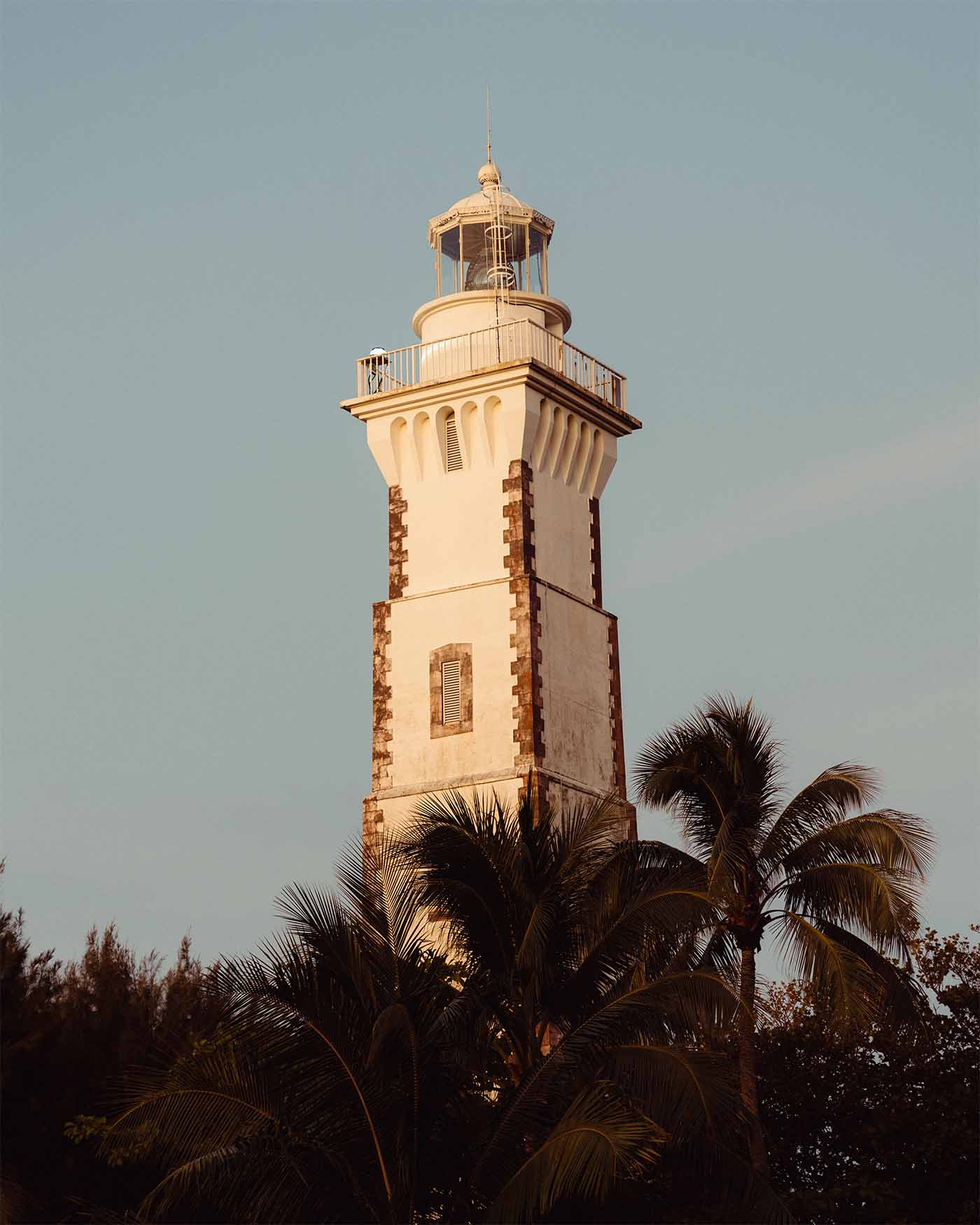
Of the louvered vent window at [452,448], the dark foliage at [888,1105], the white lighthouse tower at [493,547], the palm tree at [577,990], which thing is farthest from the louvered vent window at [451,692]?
the palm tree at [577,990]

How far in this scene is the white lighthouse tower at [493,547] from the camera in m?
39.3

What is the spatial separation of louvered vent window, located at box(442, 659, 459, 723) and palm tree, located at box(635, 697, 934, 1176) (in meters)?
8.79

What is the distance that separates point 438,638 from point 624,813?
4.64 metres

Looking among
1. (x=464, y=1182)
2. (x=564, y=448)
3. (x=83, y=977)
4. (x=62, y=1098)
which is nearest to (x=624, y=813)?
(x=564, y=448)

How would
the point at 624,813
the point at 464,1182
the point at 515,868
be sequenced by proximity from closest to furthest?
the point at 464,1182
the point at 515,868
the point at 624,813

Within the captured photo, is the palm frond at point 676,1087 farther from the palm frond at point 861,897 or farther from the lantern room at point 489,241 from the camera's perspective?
the lantern room at point 489,241

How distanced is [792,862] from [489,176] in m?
19.1

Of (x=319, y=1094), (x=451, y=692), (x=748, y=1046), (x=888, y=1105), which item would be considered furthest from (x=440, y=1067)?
(x=451, y=692)

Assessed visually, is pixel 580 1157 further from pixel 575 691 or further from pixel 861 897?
pixel 575 691

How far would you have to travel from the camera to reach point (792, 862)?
98.1 ft

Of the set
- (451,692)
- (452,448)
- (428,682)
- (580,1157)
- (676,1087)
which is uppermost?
(452,448)

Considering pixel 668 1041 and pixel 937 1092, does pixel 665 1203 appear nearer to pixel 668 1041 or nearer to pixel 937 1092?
pixel 668 1041

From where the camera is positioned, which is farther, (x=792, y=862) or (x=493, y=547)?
(x=493, y=547)

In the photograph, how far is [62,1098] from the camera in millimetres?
29578
